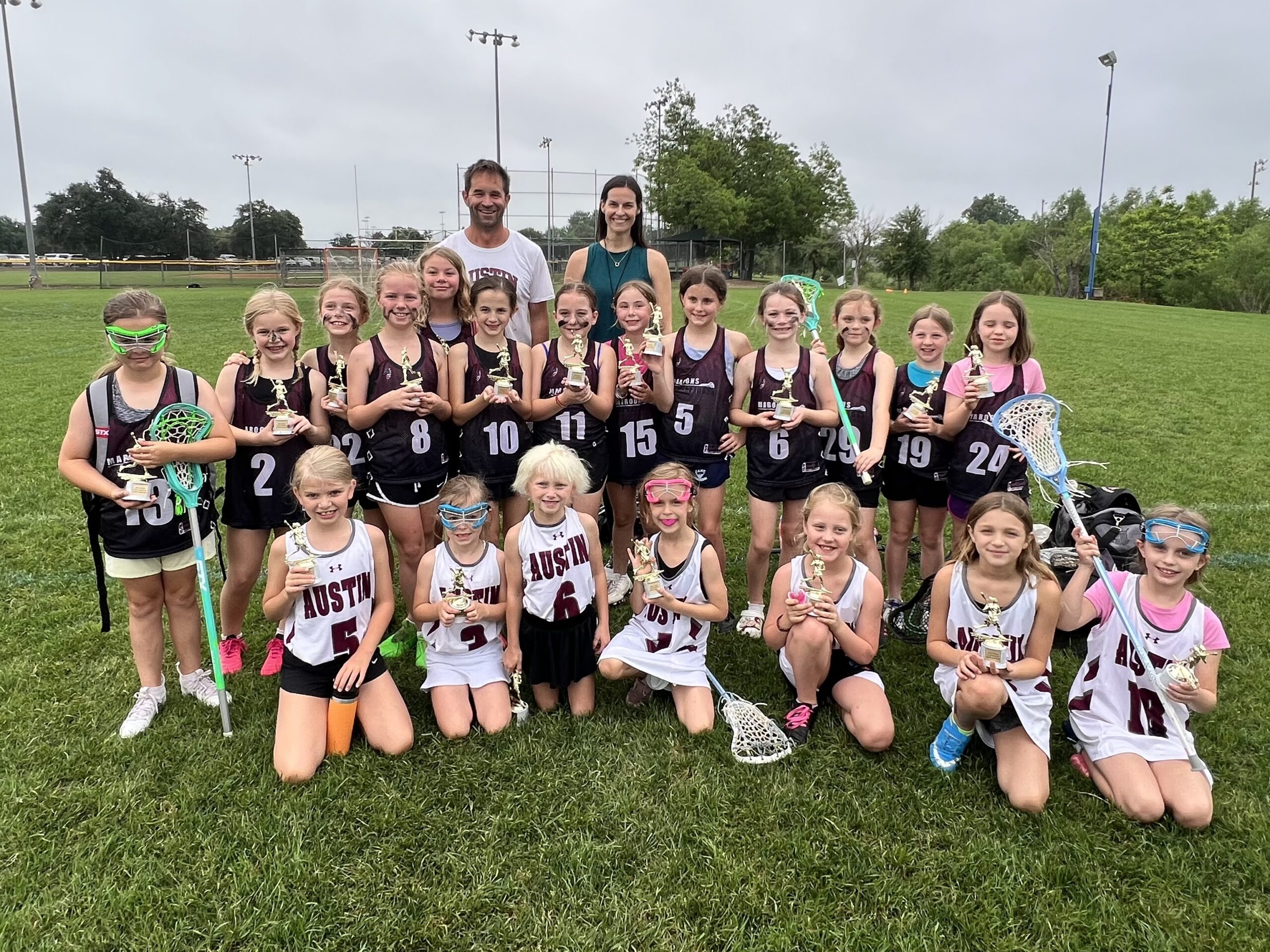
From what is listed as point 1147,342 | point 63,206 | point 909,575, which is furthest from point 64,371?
point 63,206

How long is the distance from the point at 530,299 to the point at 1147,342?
64.6 ft

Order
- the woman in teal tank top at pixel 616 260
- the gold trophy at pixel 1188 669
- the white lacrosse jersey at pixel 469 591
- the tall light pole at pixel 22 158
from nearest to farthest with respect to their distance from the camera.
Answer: the gold trophy at pixel 1188 669 → the white lacrosse jersey at pixel 469 591 → the woman in teal tank top at pixel 616 260 → the tall light pole at pixel 22 158

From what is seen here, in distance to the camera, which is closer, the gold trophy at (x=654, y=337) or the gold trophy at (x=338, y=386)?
the gold trophy at (x=338, y=386)

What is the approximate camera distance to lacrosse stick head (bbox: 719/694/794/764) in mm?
3338

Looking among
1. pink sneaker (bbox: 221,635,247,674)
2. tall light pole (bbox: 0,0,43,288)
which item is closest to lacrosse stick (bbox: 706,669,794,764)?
pink sneaker (bbox: 221,635,247,674)

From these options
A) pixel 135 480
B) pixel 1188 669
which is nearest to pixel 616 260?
pixel 135 480

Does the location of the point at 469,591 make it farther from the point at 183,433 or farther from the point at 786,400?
the point at 786,400

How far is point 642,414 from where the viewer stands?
4578 mm

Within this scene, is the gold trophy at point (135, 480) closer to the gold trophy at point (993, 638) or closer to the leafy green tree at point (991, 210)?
the gold trophy at point (993, 638)

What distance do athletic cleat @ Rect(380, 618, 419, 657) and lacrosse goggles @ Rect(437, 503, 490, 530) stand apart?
1.07 m

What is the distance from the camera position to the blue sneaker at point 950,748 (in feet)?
10.7

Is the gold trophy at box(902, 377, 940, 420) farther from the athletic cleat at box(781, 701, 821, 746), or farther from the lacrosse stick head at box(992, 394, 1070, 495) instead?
the athletic cleat at box(781, 701, 821, 746)

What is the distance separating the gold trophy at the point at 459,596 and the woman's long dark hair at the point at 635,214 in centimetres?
259

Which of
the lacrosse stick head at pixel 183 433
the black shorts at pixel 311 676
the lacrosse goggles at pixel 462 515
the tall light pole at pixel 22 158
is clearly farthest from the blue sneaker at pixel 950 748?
the tall light pole at pixel 22 158
